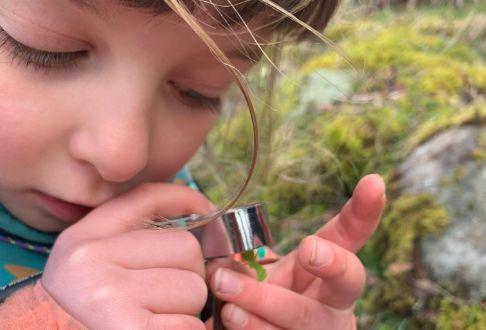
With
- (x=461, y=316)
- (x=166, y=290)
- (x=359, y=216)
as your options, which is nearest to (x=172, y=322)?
(x=166, y=290)

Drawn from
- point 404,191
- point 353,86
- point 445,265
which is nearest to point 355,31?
point 353,86

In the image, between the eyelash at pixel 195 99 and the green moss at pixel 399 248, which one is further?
the green moss at pixel 399 248

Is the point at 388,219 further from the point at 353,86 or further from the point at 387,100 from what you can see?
the point at 353,86

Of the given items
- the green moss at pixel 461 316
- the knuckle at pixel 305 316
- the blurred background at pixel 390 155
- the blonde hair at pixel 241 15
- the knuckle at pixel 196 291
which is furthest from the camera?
the blurred background at pixel 390 155

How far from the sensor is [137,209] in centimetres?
95

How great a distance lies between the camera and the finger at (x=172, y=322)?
806 millimetres

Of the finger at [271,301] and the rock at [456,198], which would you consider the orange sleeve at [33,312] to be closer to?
the finger at [271,301]

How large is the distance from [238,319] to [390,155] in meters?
0.82

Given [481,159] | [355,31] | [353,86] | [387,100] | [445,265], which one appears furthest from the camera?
[355,31]

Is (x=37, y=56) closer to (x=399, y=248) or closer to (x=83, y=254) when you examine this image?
(x=83, y=254)

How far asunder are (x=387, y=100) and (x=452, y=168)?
390 mm

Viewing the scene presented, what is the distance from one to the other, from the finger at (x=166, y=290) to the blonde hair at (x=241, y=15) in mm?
98

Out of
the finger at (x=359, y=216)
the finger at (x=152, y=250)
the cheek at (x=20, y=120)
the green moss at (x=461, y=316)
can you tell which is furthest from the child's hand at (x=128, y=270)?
the green moss at (x=461, y=316)

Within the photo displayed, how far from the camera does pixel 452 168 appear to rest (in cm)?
146
